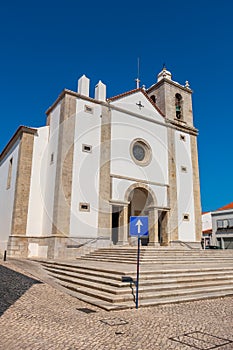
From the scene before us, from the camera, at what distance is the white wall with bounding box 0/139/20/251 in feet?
57.0

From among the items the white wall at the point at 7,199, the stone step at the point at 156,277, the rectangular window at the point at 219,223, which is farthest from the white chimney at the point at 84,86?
the rectangular window at the point at 219,223

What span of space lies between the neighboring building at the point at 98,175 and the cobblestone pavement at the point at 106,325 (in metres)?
8.69

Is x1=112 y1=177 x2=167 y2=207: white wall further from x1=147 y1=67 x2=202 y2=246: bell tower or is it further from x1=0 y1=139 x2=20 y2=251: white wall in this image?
x1=0 y1=139 x2=20 y2=251: white wall

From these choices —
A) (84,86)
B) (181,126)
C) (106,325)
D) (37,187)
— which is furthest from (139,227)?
(181,126)

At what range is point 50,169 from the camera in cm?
1716

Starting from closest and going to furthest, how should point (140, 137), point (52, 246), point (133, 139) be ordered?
point (52, 246), point (133, 139), point (140, 137)

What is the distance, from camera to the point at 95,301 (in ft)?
21.7

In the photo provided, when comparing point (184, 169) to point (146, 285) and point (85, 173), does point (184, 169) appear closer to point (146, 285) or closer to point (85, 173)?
point (85, 173)

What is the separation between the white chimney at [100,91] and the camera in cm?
1872

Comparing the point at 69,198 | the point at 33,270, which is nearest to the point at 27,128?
the point at 69,198

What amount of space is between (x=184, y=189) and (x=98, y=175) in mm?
7550

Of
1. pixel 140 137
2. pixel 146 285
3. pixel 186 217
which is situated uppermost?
pixel 140 137

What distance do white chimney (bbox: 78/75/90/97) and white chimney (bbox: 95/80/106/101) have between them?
2.52ft

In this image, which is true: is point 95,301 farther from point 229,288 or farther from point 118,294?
point 229,288
